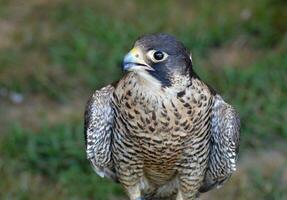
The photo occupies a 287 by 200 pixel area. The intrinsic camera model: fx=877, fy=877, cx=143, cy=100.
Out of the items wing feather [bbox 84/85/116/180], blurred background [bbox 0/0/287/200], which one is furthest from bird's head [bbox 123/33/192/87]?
blurred background [bbox 0/0/287/200]

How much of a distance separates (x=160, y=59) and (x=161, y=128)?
0.98 feet

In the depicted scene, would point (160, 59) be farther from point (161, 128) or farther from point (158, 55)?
point (161, 128)

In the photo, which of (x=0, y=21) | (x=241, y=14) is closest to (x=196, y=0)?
(x=241, y=14)

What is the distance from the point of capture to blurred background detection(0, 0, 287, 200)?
561 cm

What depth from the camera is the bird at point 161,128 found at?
3408 millimetres

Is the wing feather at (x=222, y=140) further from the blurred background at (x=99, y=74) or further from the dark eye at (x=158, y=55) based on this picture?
the blurred background at (x=99, y=74)

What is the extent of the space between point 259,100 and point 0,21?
96.0 inches

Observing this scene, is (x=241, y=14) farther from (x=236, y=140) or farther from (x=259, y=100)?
(x=236, y=140)

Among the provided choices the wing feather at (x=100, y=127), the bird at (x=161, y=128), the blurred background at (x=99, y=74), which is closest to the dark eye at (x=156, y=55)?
the bird at (x=161, y=128)

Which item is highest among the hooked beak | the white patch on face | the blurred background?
the hooked beak

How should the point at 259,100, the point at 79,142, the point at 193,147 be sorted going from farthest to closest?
the point at 259,100
the point at 79,142
the point at 193,147

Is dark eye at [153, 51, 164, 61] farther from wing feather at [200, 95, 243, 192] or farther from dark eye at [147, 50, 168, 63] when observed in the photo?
wing feather at [200, 95, 243, 192]

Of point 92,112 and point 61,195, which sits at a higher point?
point 92,112

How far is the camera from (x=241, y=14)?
24.3 ft
